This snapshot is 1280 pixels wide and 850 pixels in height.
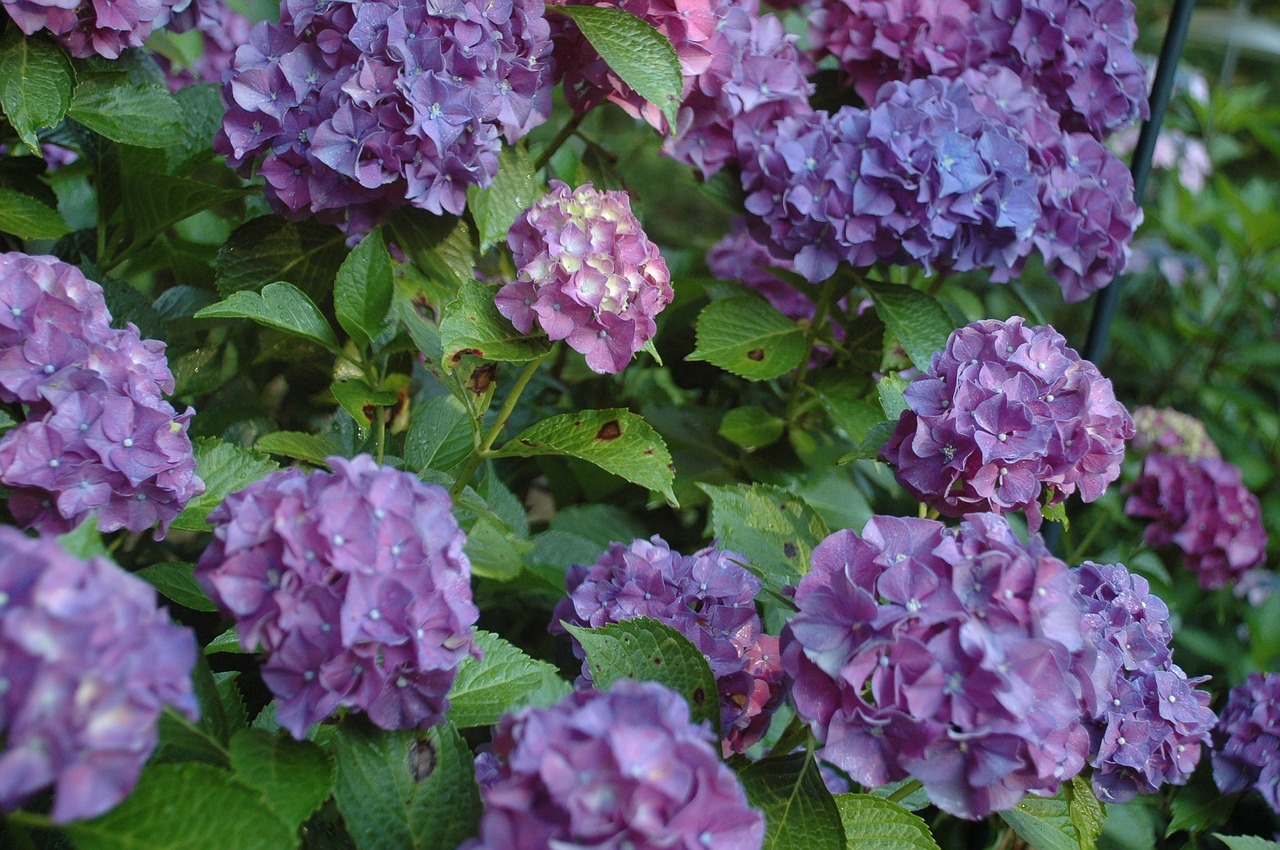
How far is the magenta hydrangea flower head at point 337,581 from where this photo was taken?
0.74 metres

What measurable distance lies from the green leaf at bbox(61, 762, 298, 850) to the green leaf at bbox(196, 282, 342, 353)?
451mm

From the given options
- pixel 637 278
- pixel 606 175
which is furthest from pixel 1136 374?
pixel 637 278

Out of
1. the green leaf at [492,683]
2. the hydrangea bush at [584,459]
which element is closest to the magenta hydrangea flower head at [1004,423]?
the hydrangea bush at [584,459]

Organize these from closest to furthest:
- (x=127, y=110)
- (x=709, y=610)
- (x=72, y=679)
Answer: (x=72, y=679) → (x=709, y=610) → (x=127, y=110)

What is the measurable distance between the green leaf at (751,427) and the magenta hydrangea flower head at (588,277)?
420 mm

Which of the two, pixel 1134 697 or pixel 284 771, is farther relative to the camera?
pixel 1134 697

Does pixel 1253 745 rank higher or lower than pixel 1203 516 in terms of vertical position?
higher

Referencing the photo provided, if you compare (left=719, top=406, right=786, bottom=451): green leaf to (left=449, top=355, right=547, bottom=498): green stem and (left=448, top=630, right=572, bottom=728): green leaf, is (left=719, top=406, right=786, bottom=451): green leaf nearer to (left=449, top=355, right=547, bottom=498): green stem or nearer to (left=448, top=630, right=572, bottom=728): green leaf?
(left=449, top=355, right=547, bottom=498): green stem

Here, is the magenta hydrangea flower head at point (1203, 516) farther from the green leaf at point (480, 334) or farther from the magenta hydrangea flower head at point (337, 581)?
the magenta hydrangea flower head at point (337, 581)

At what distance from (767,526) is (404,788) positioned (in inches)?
21.1

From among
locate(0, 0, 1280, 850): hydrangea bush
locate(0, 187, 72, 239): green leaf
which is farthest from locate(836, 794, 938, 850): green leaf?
locate(0, 187, 72, 239): green leaf

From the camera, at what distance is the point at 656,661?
926 mm

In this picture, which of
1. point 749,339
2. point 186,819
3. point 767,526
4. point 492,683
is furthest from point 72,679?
point 749,339

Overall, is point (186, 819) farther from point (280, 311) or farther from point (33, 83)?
point (33, 83)
